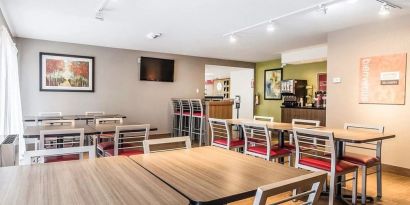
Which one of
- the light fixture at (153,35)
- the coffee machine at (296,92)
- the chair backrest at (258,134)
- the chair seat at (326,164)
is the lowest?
the chair seat at (326,164)

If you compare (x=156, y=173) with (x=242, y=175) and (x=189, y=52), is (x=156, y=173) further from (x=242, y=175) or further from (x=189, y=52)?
(x=189, y=52)

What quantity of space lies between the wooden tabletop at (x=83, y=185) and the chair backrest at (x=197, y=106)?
182 inches

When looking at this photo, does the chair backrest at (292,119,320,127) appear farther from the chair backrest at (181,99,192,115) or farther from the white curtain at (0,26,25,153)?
the white curtain at (0,26,25,153)

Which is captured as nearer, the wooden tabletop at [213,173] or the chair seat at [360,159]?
the wooden tabletop at [213,173]

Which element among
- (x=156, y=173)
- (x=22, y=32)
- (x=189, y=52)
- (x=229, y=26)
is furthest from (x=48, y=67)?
(x=156, y=173)

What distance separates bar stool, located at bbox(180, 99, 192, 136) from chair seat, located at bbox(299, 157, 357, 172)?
160 inches

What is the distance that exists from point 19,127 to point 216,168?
4.59m

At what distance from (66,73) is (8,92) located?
2.17m

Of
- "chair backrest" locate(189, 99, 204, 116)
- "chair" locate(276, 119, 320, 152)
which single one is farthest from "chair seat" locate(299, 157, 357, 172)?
"chair backrest" locate(189, 99, 204, 116)

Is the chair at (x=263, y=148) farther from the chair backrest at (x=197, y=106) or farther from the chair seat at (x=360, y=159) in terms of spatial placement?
the chair backrest at (x=197, y=106)

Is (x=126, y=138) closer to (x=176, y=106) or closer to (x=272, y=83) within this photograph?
(x=176, y=106)

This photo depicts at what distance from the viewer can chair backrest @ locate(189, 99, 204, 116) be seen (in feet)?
20.5

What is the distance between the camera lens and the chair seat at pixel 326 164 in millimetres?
2774

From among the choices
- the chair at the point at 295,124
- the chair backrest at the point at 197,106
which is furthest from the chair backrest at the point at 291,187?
the chair backrest at the point at 197,106
